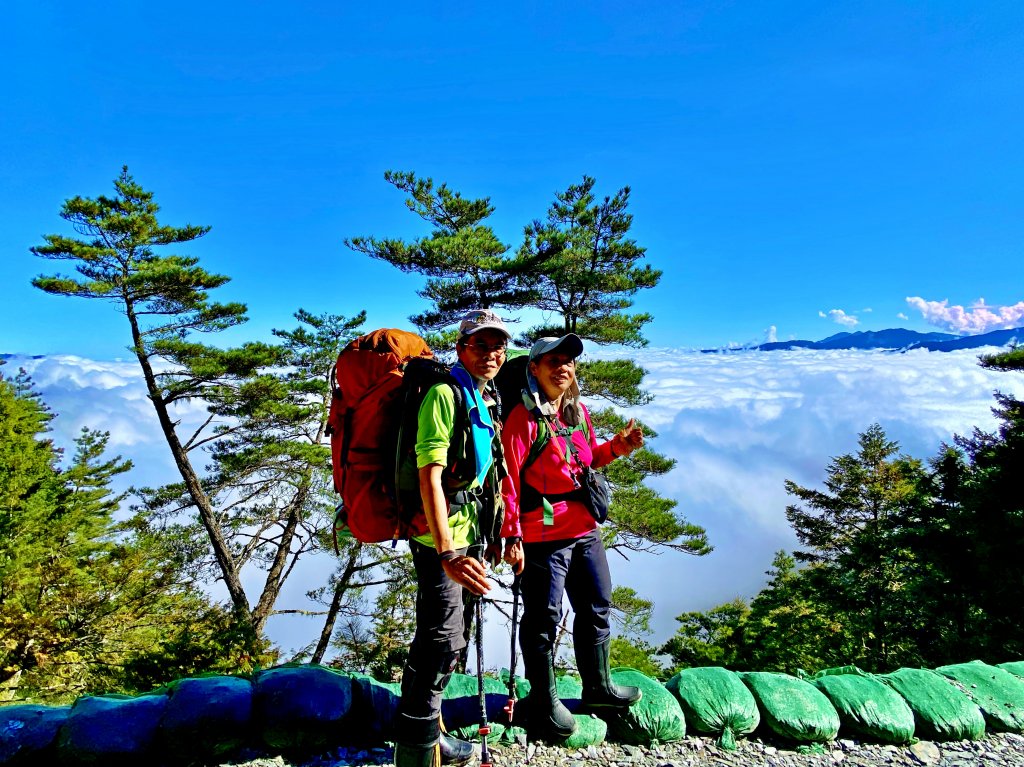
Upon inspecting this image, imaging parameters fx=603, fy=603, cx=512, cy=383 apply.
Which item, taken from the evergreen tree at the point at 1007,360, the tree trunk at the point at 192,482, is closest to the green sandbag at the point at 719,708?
the tree trunk at the point at 192,482

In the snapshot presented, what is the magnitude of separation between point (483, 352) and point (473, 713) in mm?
1940

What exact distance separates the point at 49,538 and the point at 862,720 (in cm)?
1738

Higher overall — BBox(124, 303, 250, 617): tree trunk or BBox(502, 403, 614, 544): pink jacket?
BBox(124, 303, 250, 617): tree trunk

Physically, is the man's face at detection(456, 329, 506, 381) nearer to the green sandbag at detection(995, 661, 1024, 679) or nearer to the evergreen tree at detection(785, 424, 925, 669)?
the green sandbag at detection(995, 661, 1024, 679)

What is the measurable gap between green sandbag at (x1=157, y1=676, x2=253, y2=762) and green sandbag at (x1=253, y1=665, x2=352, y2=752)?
8 centimetres

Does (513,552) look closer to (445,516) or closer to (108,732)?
(445,516)

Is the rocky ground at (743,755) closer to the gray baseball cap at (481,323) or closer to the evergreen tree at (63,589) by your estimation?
the gray baseball cap at (481,323)

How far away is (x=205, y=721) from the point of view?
2777 millimetres

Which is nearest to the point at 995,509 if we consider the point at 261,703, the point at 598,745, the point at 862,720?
the point at 862,720

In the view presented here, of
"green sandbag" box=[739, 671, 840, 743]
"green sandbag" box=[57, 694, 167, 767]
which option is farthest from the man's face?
"green sandbag" box=[739, 671, 840, 743]

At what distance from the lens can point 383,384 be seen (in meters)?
2.44

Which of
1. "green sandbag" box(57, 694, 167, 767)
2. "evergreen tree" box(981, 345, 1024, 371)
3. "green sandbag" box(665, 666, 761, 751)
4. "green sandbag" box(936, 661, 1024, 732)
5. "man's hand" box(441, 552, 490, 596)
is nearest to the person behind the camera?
"man's hand" box(441, 552, 490, 596)

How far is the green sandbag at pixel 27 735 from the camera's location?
99.9 inches

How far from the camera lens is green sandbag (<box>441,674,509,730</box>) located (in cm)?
309
